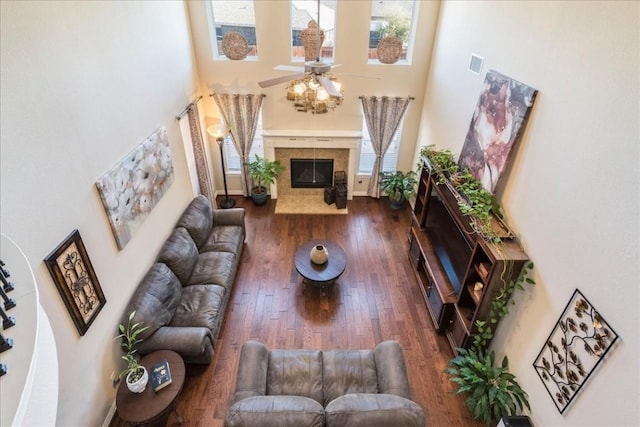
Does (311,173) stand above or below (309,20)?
below

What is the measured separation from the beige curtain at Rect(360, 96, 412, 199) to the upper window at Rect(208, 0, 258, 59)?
2.25 meters

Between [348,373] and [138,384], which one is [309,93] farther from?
[138,384]

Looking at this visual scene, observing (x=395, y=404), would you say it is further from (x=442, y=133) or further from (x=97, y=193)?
(x=442, y=133)

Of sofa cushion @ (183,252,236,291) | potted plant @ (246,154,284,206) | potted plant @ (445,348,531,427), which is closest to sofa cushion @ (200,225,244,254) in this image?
sofa cushion @ (183,252,236,291)

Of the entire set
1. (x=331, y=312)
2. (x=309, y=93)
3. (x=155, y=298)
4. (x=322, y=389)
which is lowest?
(x=331, y=312)

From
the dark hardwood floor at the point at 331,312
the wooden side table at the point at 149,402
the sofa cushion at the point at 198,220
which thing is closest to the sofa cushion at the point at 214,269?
the sofa cushion at the point at 198,220

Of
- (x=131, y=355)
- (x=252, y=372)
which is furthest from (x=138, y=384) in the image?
(x=252, y=372)

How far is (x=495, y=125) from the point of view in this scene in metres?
3.62

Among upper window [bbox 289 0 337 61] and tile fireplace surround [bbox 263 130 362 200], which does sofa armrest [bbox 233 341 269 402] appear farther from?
upper window [bbox 289 0 337 61]

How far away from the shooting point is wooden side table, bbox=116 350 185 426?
2.98 m

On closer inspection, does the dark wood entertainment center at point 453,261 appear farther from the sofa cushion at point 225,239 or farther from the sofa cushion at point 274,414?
the sofa cushion at point 225,239

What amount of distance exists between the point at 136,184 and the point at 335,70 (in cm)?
397

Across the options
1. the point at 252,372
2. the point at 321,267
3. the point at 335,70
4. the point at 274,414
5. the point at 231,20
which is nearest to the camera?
the point at 274,414

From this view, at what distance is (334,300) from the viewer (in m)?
4.87
